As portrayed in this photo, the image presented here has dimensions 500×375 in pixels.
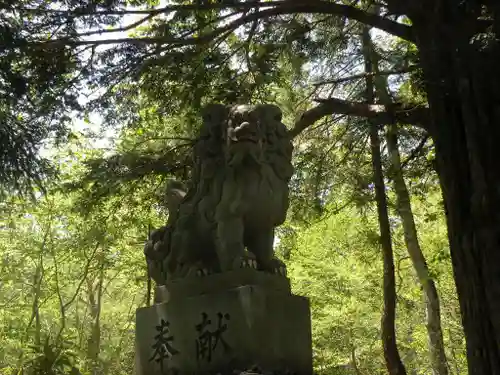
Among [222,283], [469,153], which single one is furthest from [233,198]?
[469,153]

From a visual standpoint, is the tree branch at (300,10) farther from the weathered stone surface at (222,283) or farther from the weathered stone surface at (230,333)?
A: the weathered stone surface at (230,333)

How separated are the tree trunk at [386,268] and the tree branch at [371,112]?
101 cm

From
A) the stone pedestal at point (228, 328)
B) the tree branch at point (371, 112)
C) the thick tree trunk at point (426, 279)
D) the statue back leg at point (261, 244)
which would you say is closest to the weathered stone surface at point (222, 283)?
the stone pedestal at point (228, 328)

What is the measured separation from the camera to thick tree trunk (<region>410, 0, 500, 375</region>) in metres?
3.96

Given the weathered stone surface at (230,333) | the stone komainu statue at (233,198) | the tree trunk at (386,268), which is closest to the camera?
the weathered stone surface at (230,333)

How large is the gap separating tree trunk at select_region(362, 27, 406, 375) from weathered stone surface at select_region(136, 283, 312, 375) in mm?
3630

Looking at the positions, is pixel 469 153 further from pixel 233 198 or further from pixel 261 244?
pixel 233 198

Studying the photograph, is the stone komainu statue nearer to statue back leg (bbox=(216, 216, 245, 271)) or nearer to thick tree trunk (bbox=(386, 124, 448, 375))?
Result: statue back leg (bbox=(216, 216, 245, 271))

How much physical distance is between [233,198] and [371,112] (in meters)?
2.44

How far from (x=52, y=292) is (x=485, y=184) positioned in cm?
1387

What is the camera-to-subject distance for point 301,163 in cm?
774

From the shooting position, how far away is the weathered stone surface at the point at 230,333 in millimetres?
3494

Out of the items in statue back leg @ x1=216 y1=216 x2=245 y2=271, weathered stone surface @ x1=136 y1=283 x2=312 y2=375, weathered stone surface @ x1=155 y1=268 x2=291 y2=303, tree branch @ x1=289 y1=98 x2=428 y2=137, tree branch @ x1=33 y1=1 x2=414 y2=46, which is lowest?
weathered stone surface @ x1=136 y1=283 x2=312 y2=375

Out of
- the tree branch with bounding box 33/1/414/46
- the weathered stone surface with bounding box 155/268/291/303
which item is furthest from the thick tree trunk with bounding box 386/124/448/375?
the weathered stone surface with bounding box 155/268/291/303
